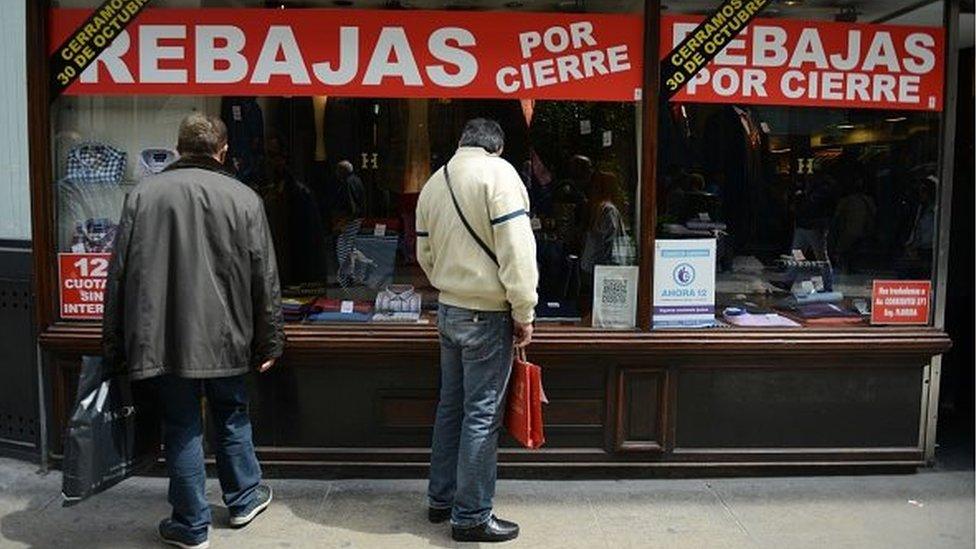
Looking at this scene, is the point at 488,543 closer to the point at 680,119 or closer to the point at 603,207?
the point at 603,207

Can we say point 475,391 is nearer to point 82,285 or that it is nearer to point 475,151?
point 475,151

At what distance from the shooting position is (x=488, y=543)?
4047 millimetres

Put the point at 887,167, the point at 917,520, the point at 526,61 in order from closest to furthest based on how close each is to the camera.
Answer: the point at 917,520, the point at 526,61, the point at 887,167

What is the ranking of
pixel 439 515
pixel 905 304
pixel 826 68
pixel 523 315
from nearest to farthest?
1. pixel 523 315
2. pixel 439 515
3. pixel 826 68
4. pixel 905 304

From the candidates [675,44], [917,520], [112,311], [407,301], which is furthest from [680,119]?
[112,311]

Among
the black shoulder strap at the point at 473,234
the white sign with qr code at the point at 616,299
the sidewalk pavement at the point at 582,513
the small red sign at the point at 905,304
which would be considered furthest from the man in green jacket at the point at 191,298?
the small red sign at the point at 905,304

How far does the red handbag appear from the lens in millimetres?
3939

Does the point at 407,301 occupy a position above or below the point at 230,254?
below

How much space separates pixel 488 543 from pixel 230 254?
167cm

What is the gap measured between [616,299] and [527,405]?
1.13 metres

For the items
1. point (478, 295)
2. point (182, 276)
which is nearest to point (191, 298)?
point (182, 276)

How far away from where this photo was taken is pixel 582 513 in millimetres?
4402

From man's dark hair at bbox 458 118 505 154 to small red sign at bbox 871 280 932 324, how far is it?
7.86 feet

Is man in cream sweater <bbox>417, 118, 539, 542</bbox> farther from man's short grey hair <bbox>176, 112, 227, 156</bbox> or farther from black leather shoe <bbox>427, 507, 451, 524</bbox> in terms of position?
man's short grey hair <bbox>176, 112, 227, 156</bbox>
